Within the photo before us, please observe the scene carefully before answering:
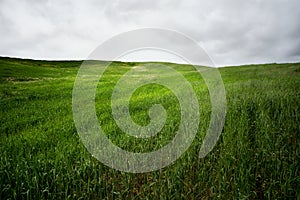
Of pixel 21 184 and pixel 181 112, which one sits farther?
pixel 181 112

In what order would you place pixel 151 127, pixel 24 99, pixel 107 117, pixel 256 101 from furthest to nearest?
pixel 24 99 → pixel 256 101 → pixel 107 117 → pixel 151 127

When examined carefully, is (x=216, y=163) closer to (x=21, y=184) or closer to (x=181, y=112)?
(x=21, y=184)

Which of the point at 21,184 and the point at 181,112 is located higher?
the point at 181,112

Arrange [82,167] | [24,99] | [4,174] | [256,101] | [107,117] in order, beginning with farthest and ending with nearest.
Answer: [24,99], [256,101], [107,117], [82,167], [4,174]

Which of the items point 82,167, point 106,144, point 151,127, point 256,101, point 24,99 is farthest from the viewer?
point 24,99

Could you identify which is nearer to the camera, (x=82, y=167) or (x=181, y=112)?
(x=82, y=167)

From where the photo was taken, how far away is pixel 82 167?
4051 millimetres

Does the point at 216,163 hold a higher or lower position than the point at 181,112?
lower

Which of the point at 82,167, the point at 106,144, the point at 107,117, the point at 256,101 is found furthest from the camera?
the point at 256,101

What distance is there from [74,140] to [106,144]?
0.86m

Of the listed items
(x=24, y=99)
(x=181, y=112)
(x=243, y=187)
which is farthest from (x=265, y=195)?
(x=24, y=99)

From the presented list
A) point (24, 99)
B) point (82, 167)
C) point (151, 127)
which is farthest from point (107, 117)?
point (24, 99)

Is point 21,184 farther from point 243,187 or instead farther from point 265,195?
point 265,195

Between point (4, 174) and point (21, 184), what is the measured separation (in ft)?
2.03
